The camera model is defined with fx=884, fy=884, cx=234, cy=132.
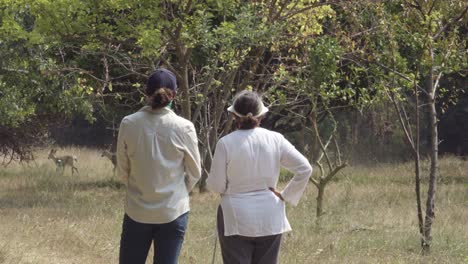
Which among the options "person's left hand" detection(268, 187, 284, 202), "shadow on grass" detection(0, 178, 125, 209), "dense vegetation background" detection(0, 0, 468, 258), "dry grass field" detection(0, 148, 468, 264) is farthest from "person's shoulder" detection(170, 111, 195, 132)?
"shadow on grass" detection(0, 178, 125, 209)

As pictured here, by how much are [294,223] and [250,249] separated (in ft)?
24.9

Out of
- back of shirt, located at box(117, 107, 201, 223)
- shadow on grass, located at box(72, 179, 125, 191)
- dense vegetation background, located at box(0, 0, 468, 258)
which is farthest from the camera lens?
shadow on grass, located at box(72, 179, 125, 191)

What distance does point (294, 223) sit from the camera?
43.2 ft

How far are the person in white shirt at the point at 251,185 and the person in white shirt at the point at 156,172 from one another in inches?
9.5

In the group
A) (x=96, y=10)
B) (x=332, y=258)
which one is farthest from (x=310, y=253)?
(x=96, y=10)

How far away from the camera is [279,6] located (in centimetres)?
1611

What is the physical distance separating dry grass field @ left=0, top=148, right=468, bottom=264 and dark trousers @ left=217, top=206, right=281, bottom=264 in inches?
133

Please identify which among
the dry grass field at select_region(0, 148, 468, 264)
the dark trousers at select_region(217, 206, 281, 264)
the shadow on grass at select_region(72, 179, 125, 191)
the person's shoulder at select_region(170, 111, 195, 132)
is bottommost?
the shadow on grass at select_region(72, 179, 125, 191)

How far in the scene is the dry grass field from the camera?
975 centimetres

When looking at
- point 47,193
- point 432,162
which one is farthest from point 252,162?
point 47,193

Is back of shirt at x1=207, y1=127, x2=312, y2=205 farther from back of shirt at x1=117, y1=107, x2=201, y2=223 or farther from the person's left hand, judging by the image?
back of shirt at x1=117, y1=107, x2=201, y2=223

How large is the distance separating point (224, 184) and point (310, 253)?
4.49m

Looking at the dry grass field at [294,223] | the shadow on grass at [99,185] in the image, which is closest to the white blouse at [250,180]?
the dry grass field at [294,223]

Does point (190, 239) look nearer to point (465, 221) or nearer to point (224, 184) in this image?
point (465, 221)
